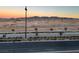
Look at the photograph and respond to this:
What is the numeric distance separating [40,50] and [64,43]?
518 millimetres

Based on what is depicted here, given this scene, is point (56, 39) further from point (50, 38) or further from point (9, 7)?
point (9, 7)

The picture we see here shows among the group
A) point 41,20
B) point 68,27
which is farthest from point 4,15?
point 68,27

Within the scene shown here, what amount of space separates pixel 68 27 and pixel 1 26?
137cm

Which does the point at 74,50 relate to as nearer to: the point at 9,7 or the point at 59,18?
the point at 59,18

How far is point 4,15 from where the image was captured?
25.8 feet

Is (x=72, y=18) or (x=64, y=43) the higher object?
(x=72, y=18)

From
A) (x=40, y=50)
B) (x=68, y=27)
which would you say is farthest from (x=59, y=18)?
(x=40, y=50)

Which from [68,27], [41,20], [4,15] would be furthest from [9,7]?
[68,27]

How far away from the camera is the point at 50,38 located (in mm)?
7918

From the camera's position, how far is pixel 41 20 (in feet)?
26.0

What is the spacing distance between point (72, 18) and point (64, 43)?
0.54 metres
